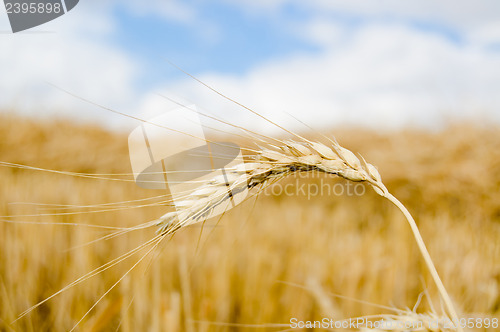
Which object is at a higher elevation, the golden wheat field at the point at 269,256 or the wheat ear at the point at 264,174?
the wheat ear at the point at 264,174

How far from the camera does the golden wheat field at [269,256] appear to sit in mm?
1366

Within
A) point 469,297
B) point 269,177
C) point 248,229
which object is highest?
point 269,177

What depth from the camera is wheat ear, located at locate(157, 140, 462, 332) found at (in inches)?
20.0

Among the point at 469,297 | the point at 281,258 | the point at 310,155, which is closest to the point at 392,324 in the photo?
the point at 310,155

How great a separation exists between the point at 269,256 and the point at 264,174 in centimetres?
158

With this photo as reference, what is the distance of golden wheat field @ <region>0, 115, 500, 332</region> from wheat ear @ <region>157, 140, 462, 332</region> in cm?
6

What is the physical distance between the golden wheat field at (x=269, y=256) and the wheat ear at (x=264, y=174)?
59mm

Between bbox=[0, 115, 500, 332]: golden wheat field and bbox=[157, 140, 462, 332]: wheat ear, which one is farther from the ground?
bbox=[157, 140, 462, 332]: wheat ear

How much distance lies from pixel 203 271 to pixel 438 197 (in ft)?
8.43

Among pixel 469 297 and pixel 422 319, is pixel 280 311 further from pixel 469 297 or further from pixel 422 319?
pixel 422 319

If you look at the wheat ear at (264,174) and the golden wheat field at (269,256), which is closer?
the wheat ear at (264,174)

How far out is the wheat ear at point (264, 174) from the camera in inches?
20.0

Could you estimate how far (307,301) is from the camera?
1634 mm

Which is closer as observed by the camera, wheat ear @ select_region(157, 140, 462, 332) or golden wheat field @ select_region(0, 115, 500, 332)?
wheat ear @ select_region(157, 140, 462, 332)
